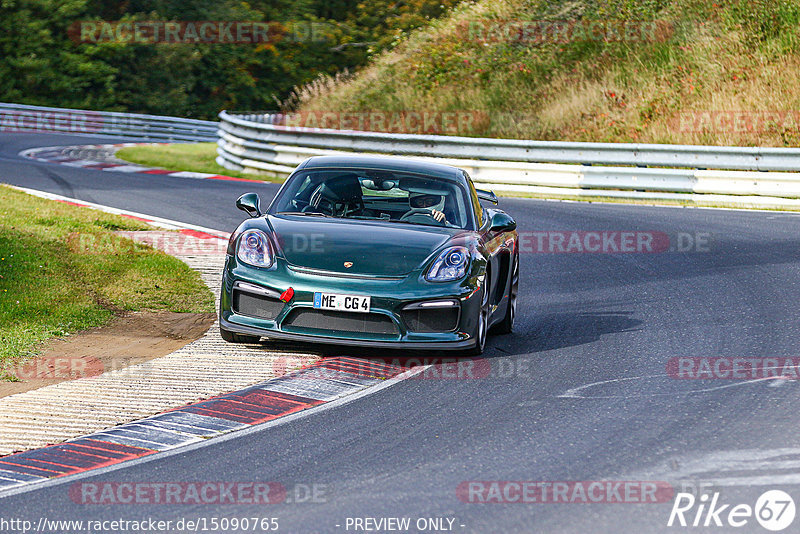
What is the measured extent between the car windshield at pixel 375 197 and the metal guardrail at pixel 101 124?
30.7m

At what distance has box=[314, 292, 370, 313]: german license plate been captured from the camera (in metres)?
7.77

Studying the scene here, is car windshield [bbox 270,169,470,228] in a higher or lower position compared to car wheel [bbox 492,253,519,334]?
higher

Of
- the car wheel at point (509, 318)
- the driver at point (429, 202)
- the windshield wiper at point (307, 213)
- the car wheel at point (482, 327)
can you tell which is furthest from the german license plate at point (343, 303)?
the car wheel at point (509, 318)

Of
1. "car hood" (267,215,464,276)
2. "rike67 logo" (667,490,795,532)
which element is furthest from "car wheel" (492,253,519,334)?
"rike67 logo" (667,490,795,532)

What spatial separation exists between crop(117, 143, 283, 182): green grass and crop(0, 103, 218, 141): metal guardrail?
22.9 feet

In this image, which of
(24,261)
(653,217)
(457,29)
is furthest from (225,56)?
(24,261)

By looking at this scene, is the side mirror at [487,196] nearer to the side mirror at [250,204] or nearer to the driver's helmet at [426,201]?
the driver's helmet at [426,201]

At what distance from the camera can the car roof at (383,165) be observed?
371 inches

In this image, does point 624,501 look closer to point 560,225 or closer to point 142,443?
point 142,443

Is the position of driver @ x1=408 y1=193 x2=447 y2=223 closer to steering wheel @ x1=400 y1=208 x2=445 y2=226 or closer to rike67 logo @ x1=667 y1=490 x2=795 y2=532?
steering wheel @ x1=400 y1=208 x2=445 y2=226

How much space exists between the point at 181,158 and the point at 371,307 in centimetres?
2073

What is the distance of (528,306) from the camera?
1055 cm

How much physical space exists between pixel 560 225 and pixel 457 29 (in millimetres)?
16213

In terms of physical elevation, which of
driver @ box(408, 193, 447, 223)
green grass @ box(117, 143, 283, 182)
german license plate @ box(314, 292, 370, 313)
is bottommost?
green grass @ box(117, 143, 283, 182)
